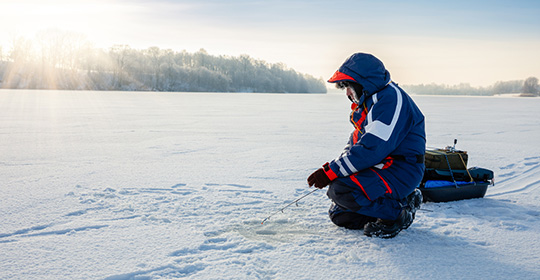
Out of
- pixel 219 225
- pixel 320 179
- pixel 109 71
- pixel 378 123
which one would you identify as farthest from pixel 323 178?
pixel 109 71

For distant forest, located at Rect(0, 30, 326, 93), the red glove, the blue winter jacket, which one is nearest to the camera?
the blue winter jacket

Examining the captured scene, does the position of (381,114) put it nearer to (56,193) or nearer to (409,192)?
(409,192)

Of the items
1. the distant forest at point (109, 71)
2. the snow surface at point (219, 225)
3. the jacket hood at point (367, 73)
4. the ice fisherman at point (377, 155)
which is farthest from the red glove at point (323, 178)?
the distant forest at point (109, 71)

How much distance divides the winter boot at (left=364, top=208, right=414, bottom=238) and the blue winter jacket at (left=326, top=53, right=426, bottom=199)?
19 cm

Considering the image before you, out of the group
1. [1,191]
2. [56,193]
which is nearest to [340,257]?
[56,193]

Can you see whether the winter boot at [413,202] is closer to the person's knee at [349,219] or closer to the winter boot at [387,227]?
the winter boot at [387,227]

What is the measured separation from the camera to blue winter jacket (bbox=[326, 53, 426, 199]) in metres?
2.17

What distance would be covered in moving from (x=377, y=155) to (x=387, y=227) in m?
0.52

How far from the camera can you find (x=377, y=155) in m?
2.17

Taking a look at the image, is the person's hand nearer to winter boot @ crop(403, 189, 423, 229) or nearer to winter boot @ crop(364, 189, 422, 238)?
winter boot @ crop(364, 189, 422, 238)

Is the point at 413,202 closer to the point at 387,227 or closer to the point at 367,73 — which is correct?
the point at 387,227

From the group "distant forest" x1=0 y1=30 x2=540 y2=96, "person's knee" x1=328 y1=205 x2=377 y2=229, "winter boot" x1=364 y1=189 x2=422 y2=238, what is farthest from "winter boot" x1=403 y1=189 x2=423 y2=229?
"distant forest" x1=0 y1=30 x2=540 y2=96

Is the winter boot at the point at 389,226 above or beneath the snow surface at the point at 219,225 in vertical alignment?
above

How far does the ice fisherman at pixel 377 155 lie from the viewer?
7.16ft
